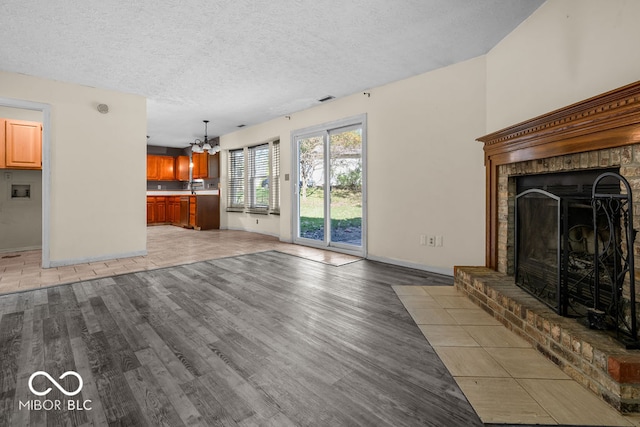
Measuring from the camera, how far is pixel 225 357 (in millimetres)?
1715

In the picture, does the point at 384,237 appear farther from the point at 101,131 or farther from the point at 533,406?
the point at 101,131

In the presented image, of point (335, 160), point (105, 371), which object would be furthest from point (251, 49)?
point (105, 371)

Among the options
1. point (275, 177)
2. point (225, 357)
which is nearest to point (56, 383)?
point (225, 357)

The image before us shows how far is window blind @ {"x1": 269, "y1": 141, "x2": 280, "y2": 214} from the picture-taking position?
648cm

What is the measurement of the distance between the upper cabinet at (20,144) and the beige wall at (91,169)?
1.38m

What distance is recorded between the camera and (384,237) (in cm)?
425

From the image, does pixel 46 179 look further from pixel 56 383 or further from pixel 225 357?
pixel 225 357

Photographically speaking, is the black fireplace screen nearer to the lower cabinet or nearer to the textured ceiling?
the textured ceiling

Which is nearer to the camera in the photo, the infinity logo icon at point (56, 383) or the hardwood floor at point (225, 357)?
the hardwood floor at point (225, 357)

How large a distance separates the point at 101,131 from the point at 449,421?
17.2ft

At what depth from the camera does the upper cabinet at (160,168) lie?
9.27m

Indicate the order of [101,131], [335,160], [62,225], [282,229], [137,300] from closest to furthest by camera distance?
[137,300]
[62,225]
[101,131]
[335,160]
[282,229]

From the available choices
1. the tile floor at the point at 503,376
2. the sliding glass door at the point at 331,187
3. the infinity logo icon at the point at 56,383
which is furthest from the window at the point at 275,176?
the infinity logo icon at the point at 56,383

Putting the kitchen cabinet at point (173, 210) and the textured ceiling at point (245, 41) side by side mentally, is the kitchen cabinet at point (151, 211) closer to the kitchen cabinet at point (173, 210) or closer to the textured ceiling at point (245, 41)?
the kitchen cabinet at point (173, 210)
